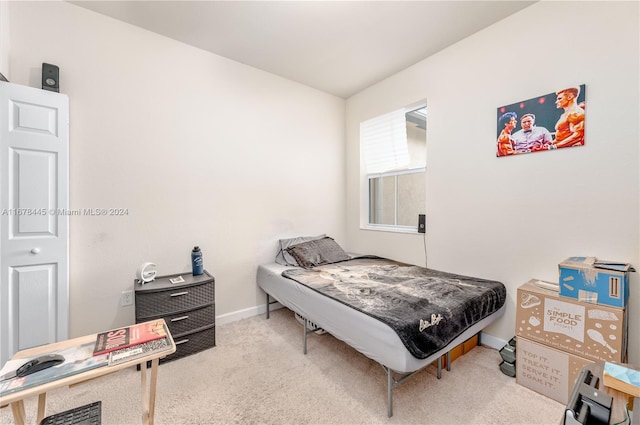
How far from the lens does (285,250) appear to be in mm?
3010

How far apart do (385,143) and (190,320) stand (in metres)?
2.84

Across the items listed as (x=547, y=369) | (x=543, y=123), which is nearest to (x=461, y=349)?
(x=547, y=369)

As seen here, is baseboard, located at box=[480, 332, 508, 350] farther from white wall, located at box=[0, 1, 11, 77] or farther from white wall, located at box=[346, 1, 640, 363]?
white wall, located at box=[0, 1, 11, 77]

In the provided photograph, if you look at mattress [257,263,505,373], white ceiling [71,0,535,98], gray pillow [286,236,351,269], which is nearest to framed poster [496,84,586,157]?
white ceiling [71,0,535,98]

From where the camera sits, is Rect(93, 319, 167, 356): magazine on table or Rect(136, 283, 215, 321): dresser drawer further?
Rect(136, 283, 215, 321): dresser drawer

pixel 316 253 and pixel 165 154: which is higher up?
pixel 165 154

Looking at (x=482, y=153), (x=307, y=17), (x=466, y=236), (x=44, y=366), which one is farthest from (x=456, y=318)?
(x=307, y=17)

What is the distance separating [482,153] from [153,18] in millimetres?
3058

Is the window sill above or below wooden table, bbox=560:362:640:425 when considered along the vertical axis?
above

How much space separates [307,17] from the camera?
213cm

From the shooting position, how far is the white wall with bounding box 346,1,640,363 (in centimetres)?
166

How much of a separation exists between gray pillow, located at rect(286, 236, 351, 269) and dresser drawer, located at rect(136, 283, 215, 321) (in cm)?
94

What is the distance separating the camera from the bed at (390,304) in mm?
1460

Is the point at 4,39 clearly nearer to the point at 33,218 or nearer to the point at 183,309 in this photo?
the point at 33,218
